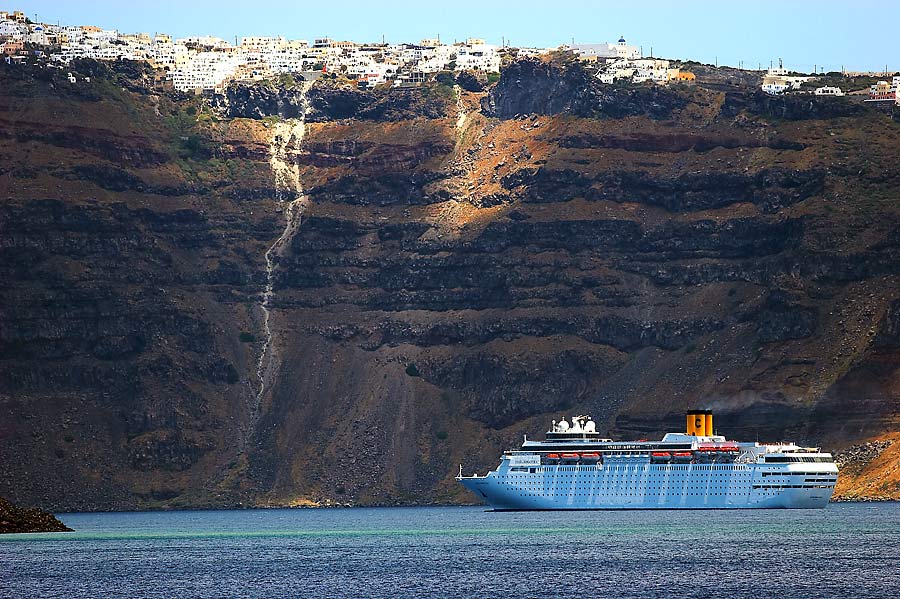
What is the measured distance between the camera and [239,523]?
19038 centimetres

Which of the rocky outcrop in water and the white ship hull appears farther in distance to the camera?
the white ship hull

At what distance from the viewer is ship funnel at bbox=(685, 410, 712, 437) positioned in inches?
7505

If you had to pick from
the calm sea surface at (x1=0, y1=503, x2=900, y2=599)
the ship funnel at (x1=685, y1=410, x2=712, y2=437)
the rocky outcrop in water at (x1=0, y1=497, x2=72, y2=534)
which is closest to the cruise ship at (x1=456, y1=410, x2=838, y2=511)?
the ship funnel at (x1=685, y1=410, x2=712, y2=437)

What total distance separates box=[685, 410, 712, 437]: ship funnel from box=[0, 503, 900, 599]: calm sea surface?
13.3 m

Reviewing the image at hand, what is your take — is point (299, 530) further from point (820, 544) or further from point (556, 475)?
point (820, 544)

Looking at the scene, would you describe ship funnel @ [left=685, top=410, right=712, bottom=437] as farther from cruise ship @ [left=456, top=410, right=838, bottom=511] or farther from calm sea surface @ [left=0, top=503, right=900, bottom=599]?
calm sea surface @ [left=0, top=503, right=900, bottom=599]

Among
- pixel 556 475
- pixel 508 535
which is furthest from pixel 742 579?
pixel 556 475

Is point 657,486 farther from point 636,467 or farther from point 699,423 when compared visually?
point 699,423

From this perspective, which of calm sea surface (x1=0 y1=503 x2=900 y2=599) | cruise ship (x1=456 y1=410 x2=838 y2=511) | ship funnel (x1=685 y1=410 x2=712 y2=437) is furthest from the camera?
ship funnel (x1=685 y1=410 x2=712 y2=437)

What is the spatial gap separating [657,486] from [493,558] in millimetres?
58913

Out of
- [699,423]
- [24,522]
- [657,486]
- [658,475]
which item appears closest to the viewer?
[24,522]

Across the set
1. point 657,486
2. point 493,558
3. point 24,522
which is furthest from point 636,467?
point 493,558

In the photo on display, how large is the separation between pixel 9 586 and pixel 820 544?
46994mm

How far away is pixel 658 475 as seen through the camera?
186 metres
